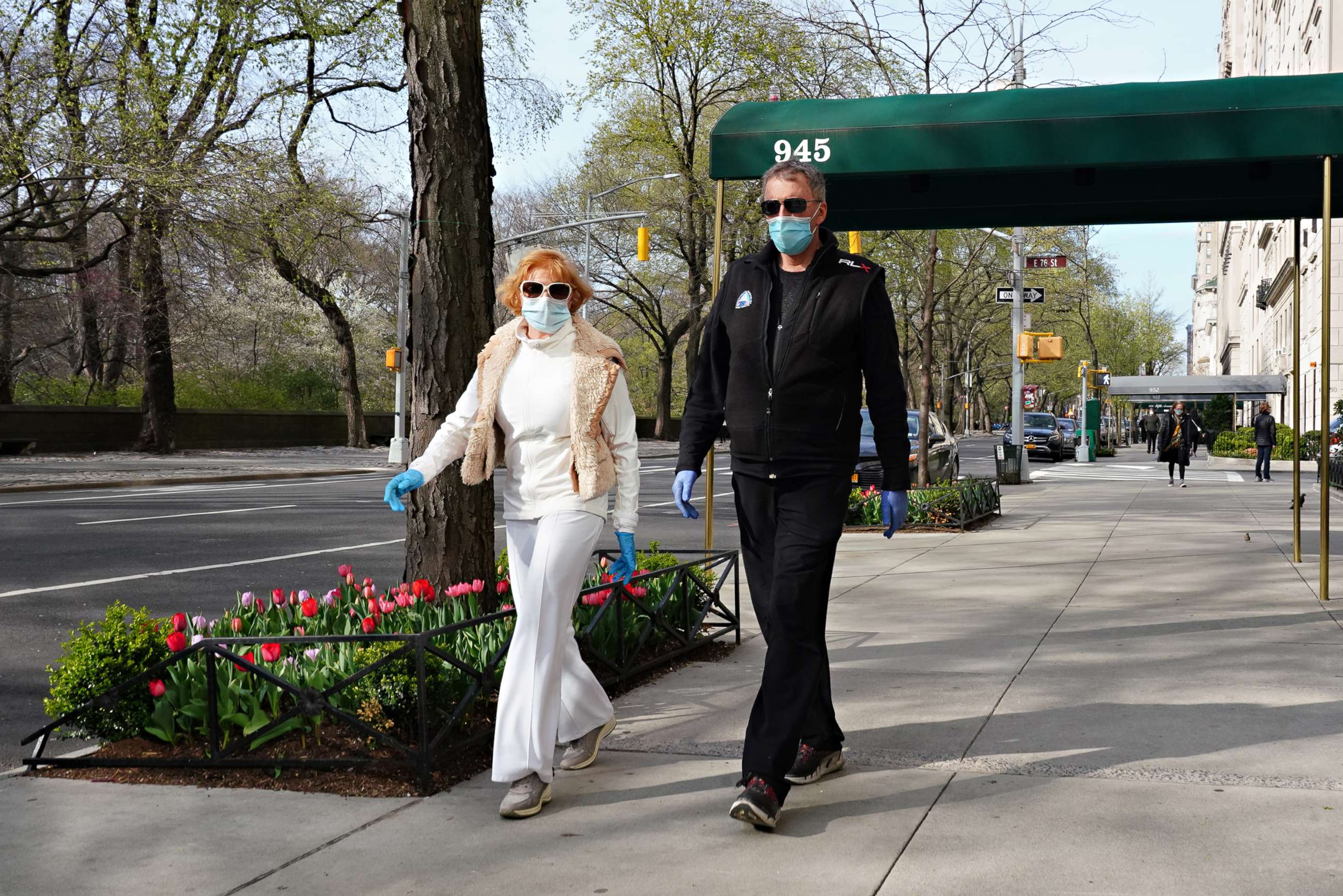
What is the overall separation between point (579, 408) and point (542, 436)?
0.52 ft

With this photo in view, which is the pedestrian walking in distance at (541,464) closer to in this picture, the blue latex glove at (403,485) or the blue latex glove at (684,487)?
the blue latex glove at (403,485)

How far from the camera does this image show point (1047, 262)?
2388cm

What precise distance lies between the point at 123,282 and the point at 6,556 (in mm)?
26693

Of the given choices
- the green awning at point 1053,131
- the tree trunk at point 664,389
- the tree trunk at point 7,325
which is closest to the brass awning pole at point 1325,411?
the green awning at point 1053,131

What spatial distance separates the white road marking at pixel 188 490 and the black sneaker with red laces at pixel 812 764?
17492mm

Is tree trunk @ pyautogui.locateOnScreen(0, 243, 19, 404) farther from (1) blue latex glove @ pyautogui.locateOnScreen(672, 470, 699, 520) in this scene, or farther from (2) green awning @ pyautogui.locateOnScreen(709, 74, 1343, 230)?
(1) blue latex glove @ pyautogui.locateOnScreen(672, 470, 699, 520)

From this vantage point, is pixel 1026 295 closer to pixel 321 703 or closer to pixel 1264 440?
pixel 1264 440

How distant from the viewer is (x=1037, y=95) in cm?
914

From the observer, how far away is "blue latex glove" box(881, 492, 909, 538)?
4.39 metres

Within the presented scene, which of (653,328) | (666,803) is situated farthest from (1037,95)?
(653,328)

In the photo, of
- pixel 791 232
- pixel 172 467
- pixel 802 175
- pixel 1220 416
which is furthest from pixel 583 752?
pixel 1220 416

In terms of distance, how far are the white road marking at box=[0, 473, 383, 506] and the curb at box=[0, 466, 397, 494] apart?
0.34 meters

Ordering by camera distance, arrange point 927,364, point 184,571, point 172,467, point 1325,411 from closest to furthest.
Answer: point 1325,411, point 184,571, point 927,364, point 172,467

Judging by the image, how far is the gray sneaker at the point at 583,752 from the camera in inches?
189
